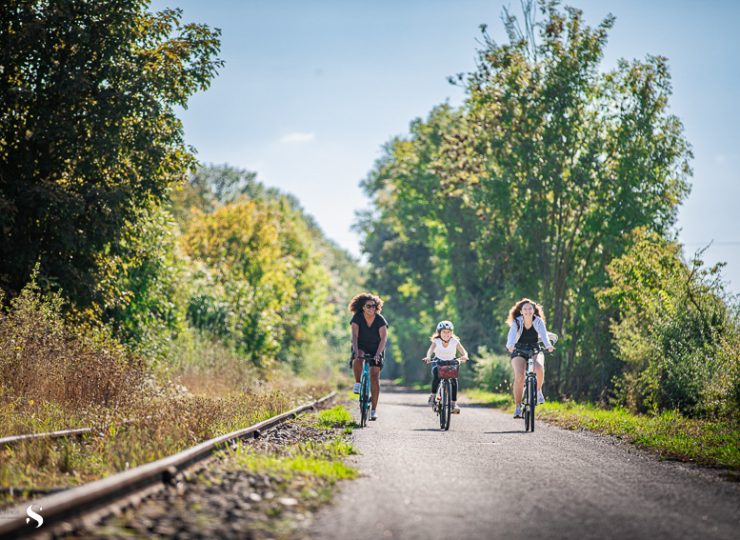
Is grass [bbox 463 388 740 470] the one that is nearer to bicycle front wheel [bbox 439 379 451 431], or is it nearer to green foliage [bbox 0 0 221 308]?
bicycle front wheel [bbox 439 379 451 431]

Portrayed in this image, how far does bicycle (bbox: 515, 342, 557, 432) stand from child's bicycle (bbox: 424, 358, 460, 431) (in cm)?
122

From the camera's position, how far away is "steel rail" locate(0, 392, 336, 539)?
5.29 m

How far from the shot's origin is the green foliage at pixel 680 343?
1670 centimetres

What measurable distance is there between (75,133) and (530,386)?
11.7 metres

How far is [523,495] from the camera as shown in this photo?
795 cm

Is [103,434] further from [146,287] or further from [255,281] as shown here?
[255,281]

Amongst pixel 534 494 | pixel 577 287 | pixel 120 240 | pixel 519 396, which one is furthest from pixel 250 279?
pixel 534 494

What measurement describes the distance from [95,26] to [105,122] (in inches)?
88.2

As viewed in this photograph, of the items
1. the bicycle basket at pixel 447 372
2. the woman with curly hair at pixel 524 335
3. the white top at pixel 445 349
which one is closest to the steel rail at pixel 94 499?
the bicycle basket at pixel 447 372

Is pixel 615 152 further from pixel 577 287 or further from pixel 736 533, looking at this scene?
pixel 736 533

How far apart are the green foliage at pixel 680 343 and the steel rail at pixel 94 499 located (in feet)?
36.3

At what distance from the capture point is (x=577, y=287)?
106 ft

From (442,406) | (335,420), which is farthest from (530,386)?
(335,420)

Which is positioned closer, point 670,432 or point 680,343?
point 670,432
